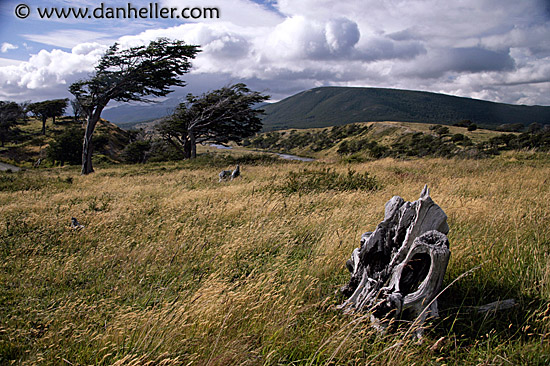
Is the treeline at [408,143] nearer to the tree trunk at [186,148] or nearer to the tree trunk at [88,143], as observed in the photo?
the tree trunk at [186,148]

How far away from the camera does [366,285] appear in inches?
106

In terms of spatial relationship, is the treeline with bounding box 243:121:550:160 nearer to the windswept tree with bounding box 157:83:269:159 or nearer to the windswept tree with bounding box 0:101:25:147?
the windswept tree with bounding box 157:83:269:159

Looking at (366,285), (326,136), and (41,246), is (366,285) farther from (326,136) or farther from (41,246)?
(326,136)

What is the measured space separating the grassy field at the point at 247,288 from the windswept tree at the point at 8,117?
56997 millimetres

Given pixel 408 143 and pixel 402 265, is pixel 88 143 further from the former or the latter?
pixel 408 143

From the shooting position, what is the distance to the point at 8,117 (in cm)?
5288

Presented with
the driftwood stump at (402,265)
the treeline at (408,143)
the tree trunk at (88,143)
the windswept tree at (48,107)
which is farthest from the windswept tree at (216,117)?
the windswept tree at (48,107)

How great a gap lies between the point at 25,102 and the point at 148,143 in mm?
43417

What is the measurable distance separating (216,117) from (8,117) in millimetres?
50130

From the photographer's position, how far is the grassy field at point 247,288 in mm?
2223

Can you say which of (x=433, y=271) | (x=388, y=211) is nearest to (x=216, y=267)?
(x=388, y=211)

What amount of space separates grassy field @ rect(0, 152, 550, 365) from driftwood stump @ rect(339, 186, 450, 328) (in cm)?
16

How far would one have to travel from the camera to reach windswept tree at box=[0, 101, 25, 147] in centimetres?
4766

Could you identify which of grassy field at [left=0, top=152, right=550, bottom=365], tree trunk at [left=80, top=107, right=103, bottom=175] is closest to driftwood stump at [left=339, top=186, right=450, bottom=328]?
grassy field at [left=0, top=152, right=550, bottom=365]
